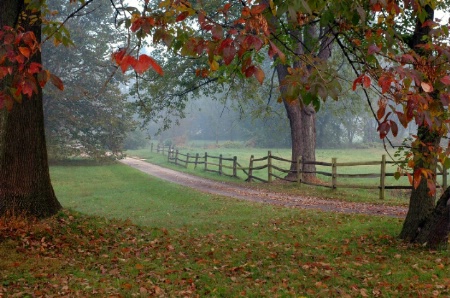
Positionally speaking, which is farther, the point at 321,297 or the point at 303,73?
the point at 321,297

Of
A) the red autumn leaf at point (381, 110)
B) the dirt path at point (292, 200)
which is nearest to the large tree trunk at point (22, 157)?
the red autumn leaf at point (381, 110)

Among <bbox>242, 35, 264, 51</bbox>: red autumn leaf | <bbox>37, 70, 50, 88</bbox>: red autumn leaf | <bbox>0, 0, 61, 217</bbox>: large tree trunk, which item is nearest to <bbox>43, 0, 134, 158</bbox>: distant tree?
<bbox>0, 0, 61, 217</bbox>: large tree trunk

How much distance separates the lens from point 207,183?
924 inches

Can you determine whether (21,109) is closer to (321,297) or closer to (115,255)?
(115,255)

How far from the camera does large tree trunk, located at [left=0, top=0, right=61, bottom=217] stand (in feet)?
25.4

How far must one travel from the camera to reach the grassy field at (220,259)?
550 centimetres

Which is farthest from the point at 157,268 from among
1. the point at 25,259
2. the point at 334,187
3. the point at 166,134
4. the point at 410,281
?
the point at 166,134

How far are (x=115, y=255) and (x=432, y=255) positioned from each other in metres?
5.04

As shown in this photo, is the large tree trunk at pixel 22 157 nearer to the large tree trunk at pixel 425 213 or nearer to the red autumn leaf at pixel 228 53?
the red autumn leaf at pixel 228 53

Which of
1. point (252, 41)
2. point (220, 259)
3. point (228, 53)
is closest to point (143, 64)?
point (228, 53)

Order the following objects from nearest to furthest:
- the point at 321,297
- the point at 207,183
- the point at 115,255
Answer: the point at 321,297 < the point at 115,255 < the point at 207,183

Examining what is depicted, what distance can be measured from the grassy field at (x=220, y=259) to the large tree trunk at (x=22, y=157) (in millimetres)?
460

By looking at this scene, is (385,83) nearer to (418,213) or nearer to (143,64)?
(143,64)

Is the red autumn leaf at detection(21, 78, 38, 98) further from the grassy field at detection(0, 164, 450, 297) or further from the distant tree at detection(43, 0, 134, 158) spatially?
the distant tree at detection(43, 0, 134, 158)
